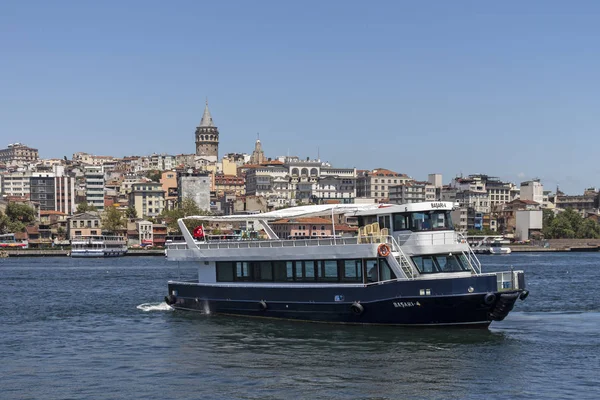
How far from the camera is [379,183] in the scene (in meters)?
191

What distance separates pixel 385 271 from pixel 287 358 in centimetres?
512

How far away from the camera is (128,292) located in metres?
47.8

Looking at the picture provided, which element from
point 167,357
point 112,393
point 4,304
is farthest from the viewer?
point 4,304

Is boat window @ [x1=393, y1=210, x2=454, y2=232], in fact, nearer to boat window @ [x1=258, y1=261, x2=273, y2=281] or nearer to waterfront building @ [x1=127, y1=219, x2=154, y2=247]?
boat window @ [x1=258, y1=261, x2=273, y2=281]

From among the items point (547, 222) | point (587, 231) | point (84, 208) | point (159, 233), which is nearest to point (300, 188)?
point (84, 208)

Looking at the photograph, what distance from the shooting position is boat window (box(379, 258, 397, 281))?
2798 cm

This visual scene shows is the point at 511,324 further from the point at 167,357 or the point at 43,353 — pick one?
the point at 43,353

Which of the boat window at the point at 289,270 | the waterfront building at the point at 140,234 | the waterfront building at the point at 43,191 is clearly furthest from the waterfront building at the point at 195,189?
the boat window at the point at 289,270

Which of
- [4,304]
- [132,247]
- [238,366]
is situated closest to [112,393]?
[238,366]

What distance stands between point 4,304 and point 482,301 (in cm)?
2363

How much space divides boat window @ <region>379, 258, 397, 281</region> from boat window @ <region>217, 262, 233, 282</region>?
6.55 meters

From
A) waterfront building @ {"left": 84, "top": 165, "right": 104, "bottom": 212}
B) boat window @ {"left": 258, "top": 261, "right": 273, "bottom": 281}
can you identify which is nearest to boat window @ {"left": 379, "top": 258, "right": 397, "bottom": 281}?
boat window @ {"left": 258, "top": 261, "right": 273, "bottom": 281}

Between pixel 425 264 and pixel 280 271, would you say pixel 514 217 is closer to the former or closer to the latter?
pixel 280 271

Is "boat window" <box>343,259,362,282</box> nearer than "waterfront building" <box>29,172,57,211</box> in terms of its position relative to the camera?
Yes
